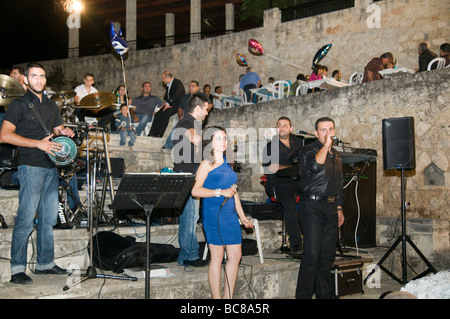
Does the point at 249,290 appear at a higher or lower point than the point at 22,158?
lower

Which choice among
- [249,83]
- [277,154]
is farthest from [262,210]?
[249,83]

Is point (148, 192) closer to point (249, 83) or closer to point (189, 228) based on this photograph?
point (189, 228)

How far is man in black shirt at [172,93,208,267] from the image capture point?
183 inches

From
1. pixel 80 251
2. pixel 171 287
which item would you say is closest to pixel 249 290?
pixel 171 287

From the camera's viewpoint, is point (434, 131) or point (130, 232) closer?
point (130, 232)

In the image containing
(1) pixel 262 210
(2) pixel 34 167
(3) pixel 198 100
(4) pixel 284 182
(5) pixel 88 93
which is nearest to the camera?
(2) pixel 34 167

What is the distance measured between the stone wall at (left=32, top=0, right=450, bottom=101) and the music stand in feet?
33.0

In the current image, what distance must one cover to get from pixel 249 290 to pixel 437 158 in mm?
4071

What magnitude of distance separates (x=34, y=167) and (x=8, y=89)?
269 cm

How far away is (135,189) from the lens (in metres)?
3.45

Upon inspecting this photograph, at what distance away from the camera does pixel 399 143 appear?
18.9 ft
